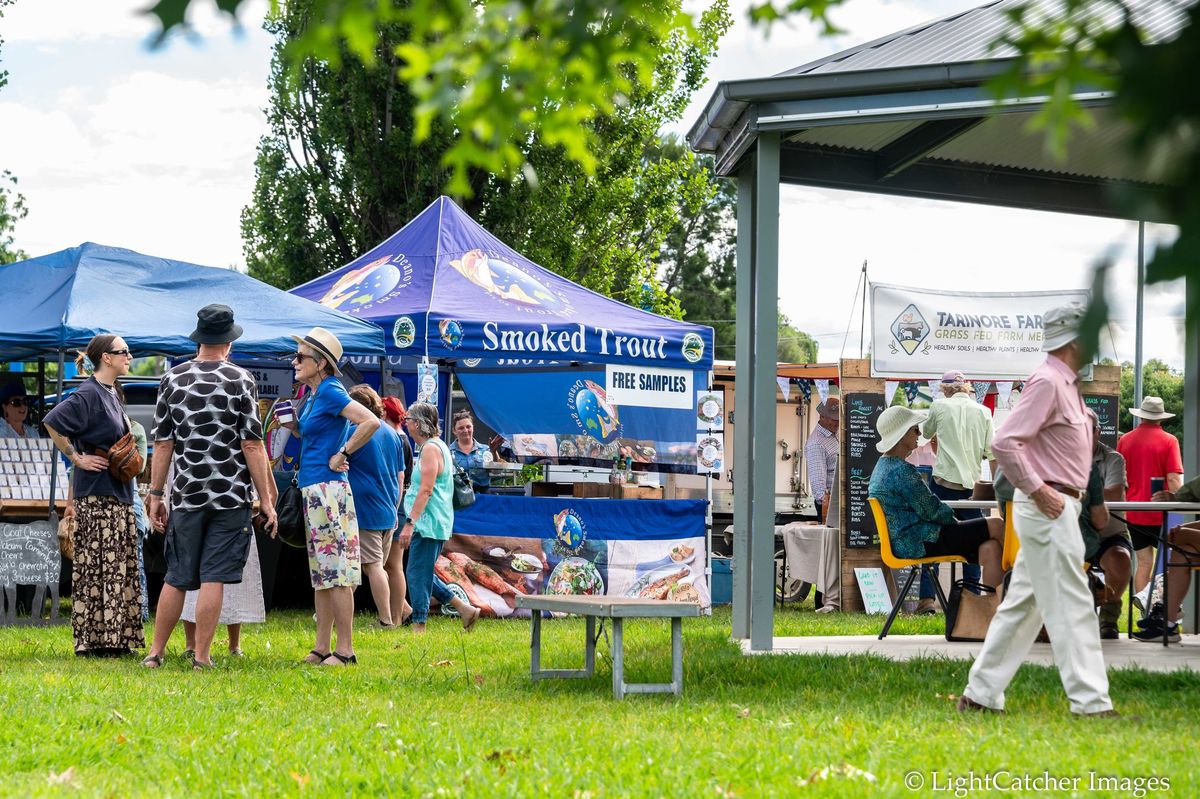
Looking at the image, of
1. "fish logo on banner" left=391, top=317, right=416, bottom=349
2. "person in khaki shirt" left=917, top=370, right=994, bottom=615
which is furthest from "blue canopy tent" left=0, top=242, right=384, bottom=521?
"person in khaki shirt" left=917, top=370, right=994, bottom=615

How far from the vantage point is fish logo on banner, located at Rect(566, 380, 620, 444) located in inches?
507

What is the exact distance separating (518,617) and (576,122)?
958 centimetres

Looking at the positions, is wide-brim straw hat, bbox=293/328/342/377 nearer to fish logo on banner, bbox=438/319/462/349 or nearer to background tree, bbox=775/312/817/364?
fish logo on banner, bbox=438/319/462/349

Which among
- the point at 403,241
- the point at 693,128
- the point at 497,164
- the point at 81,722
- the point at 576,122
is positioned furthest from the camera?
the point at 403,241

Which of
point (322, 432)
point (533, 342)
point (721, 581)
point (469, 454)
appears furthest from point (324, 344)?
point (721, 581)

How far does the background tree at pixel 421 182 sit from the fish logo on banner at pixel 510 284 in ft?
32.6

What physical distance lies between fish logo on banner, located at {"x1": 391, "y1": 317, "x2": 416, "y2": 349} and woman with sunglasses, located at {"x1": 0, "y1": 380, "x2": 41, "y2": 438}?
3.44m

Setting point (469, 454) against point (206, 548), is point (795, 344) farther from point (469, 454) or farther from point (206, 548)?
point (206, 548)

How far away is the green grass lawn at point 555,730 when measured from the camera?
449 centimetres

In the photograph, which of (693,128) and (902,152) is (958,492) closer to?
(902,152)

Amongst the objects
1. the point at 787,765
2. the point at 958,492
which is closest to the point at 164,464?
the point at 787,765

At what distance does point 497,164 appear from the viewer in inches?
93.6

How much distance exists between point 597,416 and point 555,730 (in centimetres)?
751

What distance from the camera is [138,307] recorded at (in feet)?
35.6
